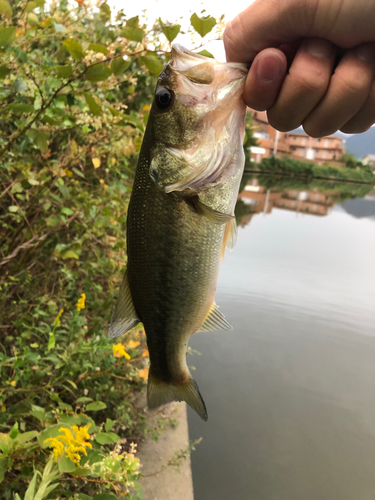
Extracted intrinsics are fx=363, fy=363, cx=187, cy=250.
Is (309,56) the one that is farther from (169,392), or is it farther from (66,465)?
(66,465)

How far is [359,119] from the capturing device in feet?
3.67

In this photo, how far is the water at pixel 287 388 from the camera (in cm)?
291

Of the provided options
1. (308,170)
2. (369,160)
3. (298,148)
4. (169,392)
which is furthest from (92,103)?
(298,148)

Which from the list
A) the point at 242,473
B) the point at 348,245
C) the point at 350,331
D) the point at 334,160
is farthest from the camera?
the point at 334,160

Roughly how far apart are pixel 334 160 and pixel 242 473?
2235 inches

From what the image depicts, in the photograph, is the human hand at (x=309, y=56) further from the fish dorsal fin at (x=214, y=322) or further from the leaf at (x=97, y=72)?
the fish dorsal fin at (x=214, y=322)

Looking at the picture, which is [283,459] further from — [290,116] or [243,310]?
[290,116]

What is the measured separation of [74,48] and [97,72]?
13cm

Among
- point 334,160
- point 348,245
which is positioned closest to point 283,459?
point 348,245

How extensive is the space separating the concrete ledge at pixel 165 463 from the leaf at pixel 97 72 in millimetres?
2067

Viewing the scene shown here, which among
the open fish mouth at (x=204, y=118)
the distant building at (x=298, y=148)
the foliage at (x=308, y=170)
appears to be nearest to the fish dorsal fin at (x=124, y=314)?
the open fish mouth at (x=204, y=118)

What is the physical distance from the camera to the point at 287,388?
3896 millimetres

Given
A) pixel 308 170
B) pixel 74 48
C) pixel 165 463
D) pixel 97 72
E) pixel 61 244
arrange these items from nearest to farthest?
pixel 74 48, pixel 97 72, pixel 61 244, pixel 165 463, pixel 308 170

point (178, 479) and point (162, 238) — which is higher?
point (162, 238)
